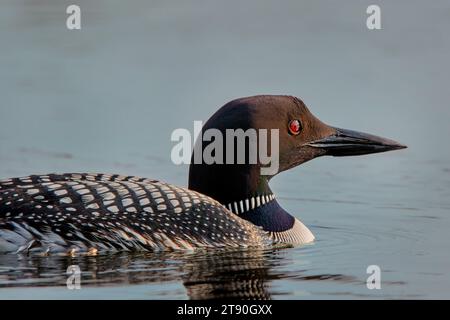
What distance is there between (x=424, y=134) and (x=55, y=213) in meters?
4.06

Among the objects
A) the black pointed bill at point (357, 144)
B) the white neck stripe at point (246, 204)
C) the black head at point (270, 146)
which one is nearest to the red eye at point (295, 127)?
the black head at point (270, 146)

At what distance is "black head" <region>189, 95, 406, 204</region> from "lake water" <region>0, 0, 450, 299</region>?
45 centimetres

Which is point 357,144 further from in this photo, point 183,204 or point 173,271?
point 173,271

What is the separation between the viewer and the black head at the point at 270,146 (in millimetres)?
7926

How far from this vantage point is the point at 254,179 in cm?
808

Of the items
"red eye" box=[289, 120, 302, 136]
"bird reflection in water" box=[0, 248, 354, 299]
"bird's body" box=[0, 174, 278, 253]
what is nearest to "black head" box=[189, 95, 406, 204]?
"red eye" box=[289, 120, 302, 136]

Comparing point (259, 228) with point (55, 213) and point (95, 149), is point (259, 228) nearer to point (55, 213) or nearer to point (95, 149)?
point (55, 213)

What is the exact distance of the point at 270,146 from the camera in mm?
8117

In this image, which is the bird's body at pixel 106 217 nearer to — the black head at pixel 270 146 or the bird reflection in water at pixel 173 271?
the bird reflection in water at pixel 173 271

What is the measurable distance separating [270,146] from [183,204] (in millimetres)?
731

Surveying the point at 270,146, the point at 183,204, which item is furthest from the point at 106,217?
the point at 270,146

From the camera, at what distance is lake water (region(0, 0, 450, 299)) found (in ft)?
23.0

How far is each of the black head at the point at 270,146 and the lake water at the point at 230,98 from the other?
17.7 inches

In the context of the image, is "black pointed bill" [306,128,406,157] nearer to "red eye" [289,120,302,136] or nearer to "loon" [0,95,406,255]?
"loon" [0,95,406,255]
